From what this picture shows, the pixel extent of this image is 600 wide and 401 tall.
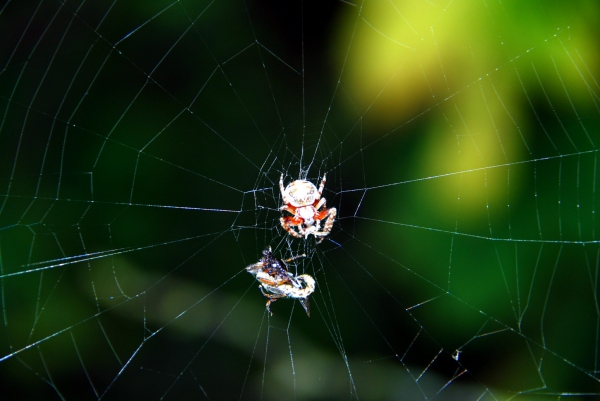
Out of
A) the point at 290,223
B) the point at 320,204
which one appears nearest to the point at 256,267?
the point at 290,223

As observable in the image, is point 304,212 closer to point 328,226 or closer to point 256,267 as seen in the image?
point 328,226

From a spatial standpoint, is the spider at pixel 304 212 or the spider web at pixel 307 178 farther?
the spider at pixel 304 212

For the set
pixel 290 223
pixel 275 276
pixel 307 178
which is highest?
pixel 307 178

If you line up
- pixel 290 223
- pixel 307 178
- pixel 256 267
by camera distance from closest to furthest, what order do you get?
pixel 256 267 → pixel 290 223 → pixel 307 178

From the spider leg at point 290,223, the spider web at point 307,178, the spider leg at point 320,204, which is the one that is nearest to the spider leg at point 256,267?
the spider leg at point 290,223

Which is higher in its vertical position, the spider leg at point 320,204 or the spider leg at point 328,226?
the spider leg at point 320,204

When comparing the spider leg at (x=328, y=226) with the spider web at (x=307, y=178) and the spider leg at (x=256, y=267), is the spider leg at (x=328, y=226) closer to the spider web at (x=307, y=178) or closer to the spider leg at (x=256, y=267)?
the spider web at (x=307, y=178)
